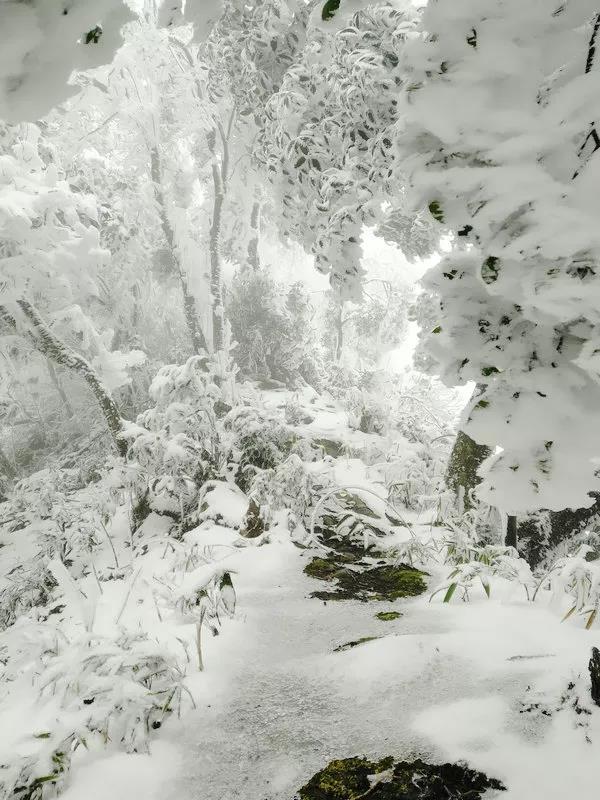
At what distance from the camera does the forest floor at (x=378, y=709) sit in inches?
40.0

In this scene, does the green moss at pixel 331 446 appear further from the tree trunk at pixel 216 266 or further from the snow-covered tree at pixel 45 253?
the tree trunk at pixel 216 266

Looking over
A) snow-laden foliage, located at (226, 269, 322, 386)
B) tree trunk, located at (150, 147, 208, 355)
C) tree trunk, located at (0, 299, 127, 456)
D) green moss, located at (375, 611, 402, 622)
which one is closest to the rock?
green moss, located at (375, 611, 402, 622)

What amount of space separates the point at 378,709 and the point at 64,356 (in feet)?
26.0

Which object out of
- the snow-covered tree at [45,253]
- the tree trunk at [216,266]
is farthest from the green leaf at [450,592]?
the tree trunk at [216,266]

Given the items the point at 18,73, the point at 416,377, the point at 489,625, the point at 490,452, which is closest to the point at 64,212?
the point at 490,452

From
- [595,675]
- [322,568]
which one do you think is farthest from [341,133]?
[595,675]

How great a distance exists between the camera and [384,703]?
1250 millimetres

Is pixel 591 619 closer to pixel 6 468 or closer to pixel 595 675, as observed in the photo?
pixel 595 675

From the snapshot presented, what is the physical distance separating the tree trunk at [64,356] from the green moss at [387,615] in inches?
250

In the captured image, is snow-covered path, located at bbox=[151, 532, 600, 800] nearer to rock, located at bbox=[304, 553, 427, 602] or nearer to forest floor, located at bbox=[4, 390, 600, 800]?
forest floor, located at bbox=[4, 390, 600, 800]

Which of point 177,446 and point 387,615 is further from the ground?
point 177,446

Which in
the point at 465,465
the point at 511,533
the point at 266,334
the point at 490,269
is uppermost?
the point at 266,334

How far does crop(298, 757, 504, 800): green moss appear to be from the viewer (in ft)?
3.07

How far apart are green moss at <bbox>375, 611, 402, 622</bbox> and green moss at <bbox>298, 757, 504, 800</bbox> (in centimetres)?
91
